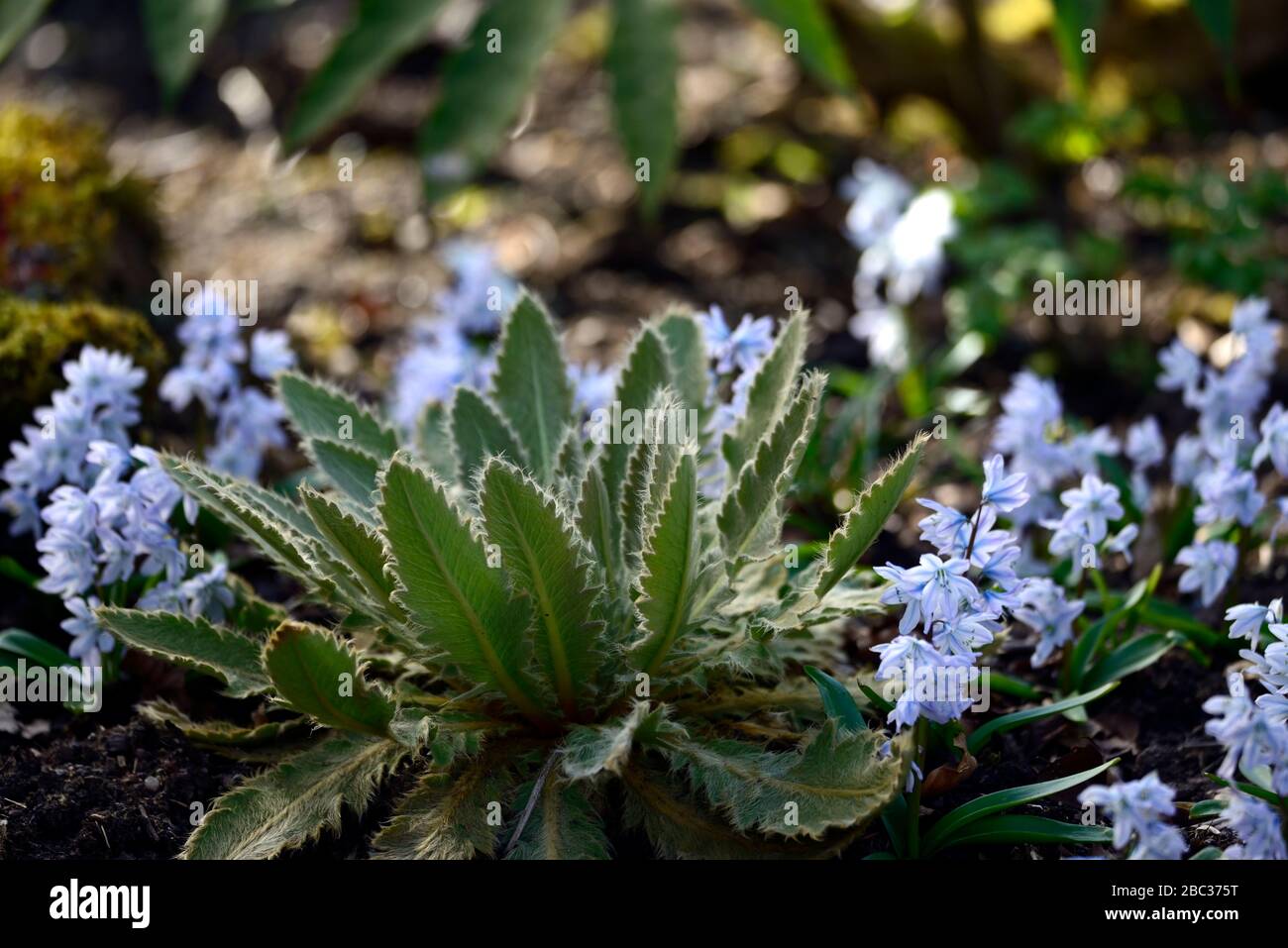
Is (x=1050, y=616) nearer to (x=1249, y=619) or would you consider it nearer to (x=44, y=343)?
(x=1249, y=619)

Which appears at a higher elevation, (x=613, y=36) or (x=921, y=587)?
(x=613, y=36)

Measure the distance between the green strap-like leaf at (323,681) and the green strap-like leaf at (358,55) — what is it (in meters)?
2.02

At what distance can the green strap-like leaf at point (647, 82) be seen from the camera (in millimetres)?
3619

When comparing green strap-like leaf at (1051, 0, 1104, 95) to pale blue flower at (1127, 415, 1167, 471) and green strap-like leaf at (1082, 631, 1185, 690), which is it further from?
green strap-like leaf at (1082, 631, 1185, 690)

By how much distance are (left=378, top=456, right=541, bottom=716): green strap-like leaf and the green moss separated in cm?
121

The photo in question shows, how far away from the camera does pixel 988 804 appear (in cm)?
208

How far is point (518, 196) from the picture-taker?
5105 millimetres

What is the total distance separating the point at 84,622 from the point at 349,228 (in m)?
2.79

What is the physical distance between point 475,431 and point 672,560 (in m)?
0.66

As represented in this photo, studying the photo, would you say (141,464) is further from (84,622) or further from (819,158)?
(819,158)

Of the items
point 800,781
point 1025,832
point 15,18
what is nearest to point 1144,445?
point 1025,832

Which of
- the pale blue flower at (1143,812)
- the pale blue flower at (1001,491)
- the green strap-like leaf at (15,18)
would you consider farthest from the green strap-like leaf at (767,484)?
the green strap-like leaf at (15,18)

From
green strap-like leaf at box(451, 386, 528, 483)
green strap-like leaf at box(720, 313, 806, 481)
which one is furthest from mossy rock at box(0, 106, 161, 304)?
green strap-like leaf at box(720, 313, 806, 481)
